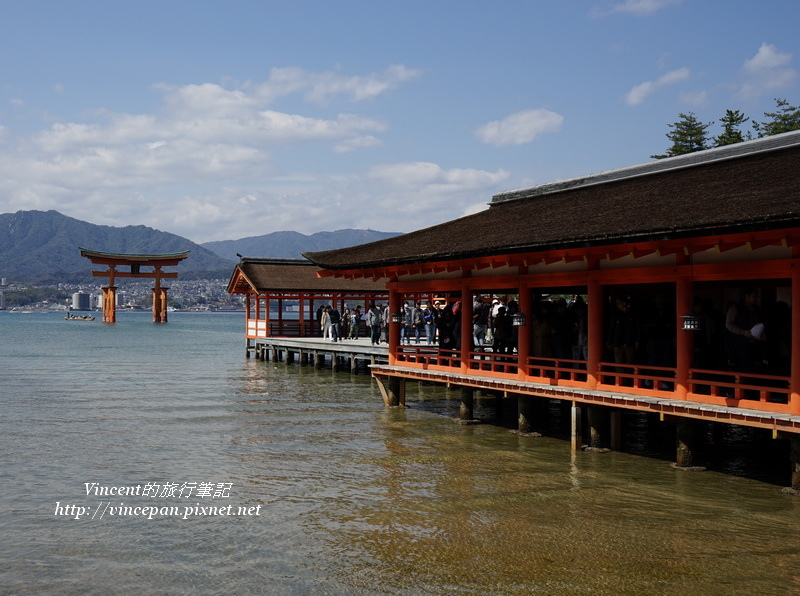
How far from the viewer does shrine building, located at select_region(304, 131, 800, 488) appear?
1178 centimetres

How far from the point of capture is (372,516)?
1125 centimetres

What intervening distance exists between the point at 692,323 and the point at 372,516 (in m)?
5.81

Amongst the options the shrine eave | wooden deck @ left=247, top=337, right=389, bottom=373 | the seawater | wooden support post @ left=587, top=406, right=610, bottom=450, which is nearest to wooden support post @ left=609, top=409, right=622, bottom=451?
wooden support post @ left=587, top=406, right=610, bottom=450

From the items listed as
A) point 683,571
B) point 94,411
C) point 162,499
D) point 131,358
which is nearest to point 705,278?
point 683,571

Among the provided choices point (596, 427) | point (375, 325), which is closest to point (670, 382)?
point (596, 427)

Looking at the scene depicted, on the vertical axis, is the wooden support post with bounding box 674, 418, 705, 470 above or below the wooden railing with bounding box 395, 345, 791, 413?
below

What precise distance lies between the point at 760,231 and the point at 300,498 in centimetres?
768

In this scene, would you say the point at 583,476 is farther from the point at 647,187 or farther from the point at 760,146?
the point at 760,146

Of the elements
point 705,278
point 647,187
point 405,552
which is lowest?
point 405,552

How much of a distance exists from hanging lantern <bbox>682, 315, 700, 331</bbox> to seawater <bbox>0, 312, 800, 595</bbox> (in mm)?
2460

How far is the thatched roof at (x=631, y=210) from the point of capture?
11766 mm

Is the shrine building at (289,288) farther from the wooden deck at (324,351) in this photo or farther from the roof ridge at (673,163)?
the roof ridge at (673,163)

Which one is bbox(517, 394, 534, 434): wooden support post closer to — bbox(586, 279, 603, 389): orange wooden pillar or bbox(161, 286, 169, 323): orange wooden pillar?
bbox(586, 279, 603, 389): orange wooden pillar

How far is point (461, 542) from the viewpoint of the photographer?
10102 millimetres
